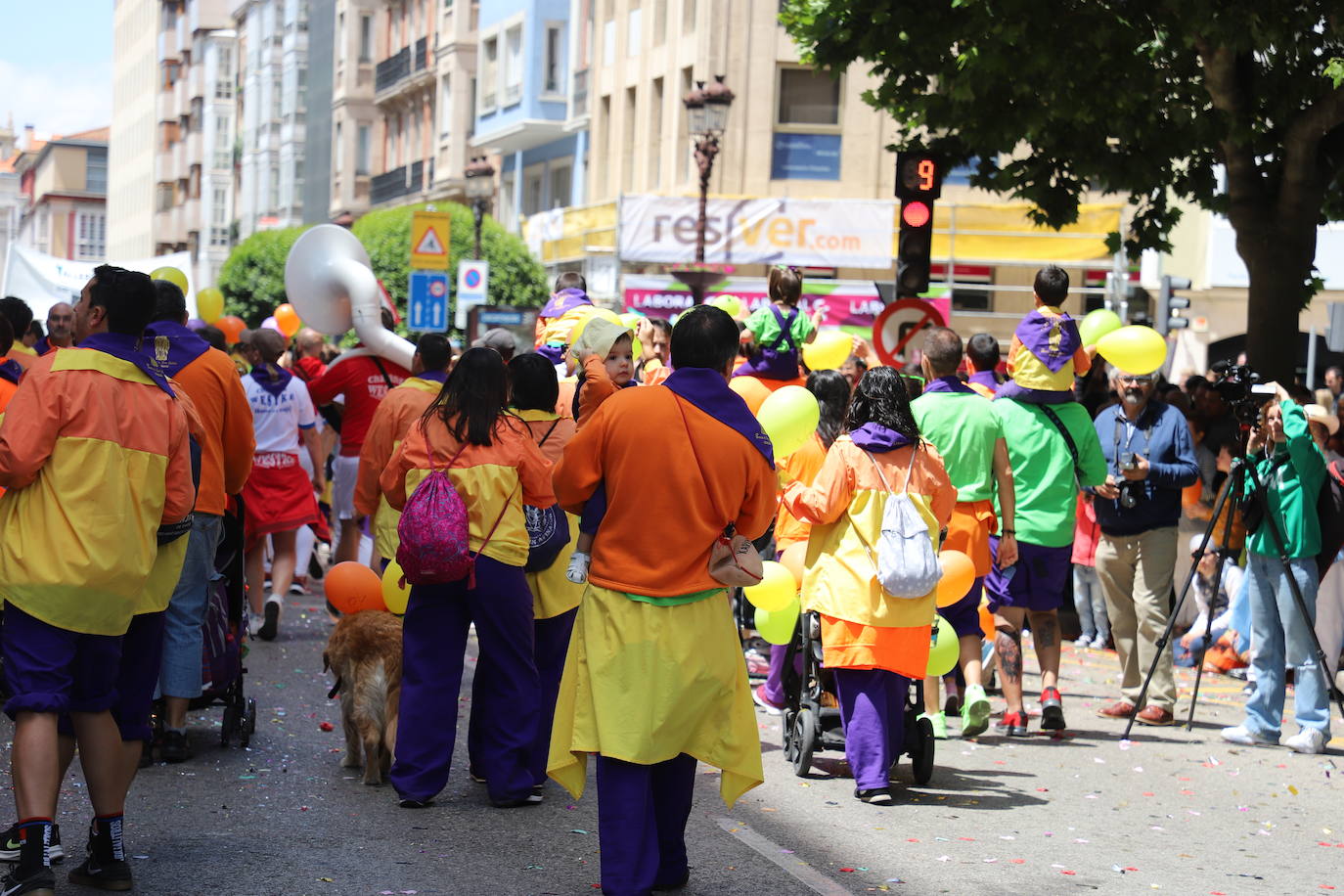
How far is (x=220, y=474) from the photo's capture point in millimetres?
8539

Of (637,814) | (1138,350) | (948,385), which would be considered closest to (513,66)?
(1138,350)

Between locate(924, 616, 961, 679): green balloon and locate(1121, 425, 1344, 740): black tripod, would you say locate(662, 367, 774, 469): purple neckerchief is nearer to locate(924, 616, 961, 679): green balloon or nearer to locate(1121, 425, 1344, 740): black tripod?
locate(924, 616, 961, 679): green balloon

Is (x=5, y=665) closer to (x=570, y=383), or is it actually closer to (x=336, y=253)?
(x=570, y=383)

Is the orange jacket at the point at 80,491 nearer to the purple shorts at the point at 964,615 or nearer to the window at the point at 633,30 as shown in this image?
the purple shorts at the point at 964,615

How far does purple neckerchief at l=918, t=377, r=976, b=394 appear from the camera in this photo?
9836 mm

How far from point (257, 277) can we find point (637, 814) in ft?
163

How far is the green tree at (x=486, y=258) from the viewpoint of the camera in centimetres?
4175

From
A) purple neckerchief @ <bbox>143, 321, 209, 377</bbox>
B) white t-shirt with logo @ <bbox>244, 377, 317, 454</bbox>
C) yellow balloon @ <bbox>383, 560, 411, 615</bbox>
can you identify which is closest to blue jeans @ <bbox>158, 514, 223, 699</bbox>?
purple neckerchief @ <bbox>143, 321, 209, 377</bbox>

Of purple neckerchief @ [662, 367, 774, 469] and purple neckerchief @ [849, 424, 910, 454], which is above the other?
purple neckerchief @ [662, 367, 774, 469]

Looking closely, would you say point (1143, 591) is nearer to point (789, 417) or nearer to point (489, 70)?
point (789, 417)

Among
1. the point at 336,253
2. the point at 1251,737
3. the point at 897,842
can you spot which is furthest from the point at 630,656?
the point at 336,253

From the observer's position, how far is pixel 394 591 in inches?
330

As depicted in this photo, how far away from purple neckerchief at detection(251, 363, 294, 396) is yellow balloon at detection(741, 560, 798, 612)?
5.43 metres

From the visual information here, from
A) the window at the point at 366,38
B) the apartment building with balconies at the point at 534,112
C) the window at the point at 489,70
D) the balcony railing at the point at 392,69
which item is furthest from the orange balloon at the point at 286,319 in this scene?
the window at the point at 366,38
